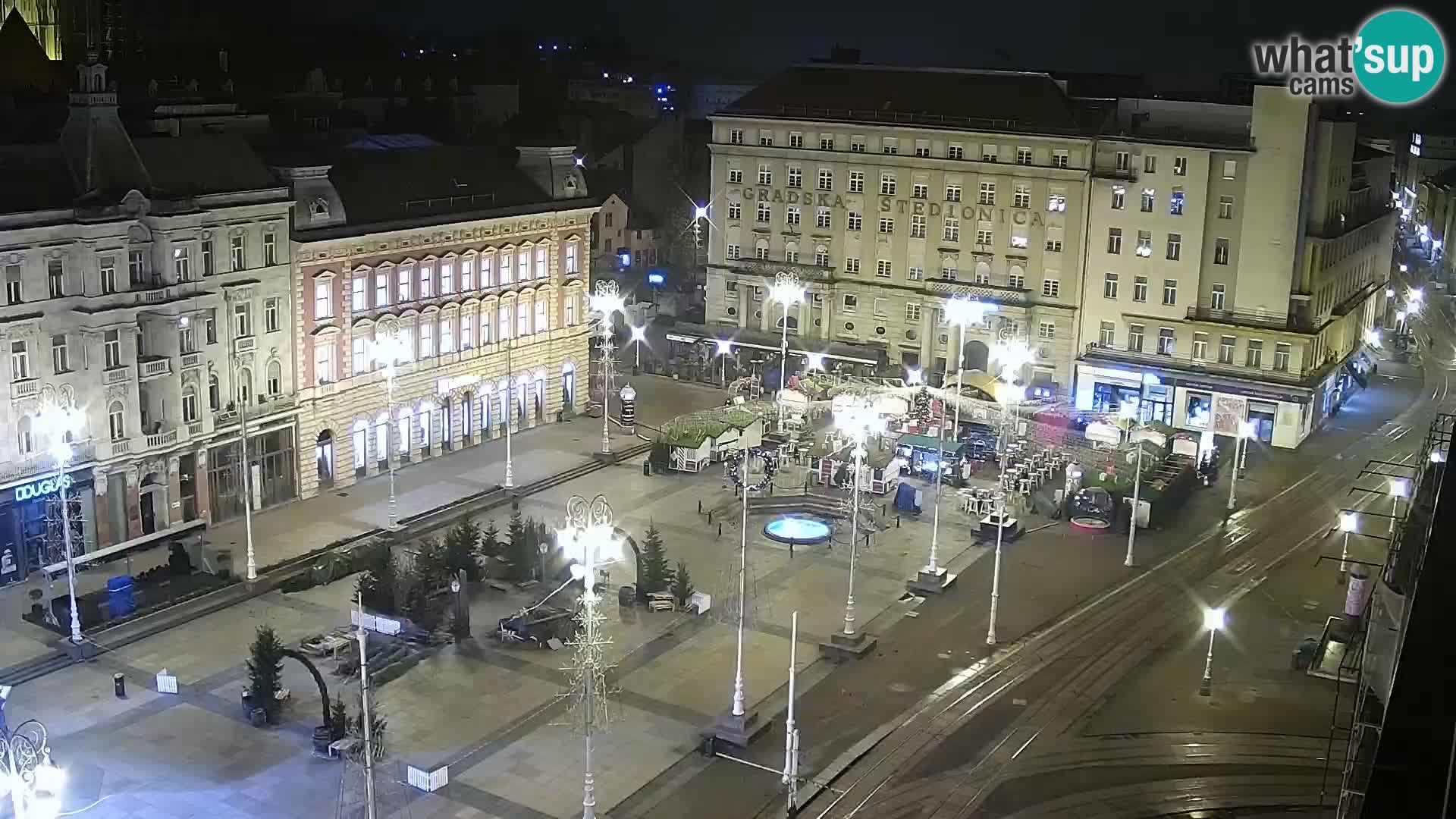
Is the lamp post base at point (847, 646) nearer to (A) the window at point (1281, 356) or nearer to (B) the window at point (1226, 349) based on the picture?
(B) the window at point (1226, 349)

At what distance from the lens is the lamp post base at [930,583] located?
184 feet

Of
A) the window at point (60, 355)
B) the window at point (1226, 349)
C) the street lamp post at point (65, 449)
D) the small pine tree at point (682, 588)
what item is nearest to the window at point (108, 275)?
the window at point (60, 355)

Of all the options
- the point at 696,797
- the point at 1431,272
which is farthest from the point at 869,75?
the point at 1431,272

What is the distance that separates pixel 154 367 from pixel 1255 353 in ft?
185

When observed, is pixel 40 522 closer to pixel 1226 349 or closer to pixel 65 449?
pixel 65 449

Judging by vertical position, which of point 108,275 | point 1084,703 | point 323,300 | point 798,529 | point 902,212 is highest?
point 108,275

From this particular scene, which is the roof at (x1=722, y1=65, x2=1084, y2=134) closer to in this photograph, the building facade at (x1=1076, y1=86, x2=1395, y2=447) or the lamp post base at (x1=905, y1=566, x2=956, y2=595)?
the building facade at (x1=1076, y1=86, x2=1395, y2=447)

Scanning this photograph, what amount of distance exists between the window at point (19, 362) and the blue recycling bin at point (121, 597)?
8592 mm

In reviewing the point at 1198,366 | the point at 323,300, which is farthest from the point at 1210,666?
the point at 323,300

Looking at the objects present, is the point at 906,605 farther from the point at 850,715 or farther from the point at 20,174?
the point at 20,174

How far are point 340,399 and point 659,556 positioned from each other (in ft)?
67.6

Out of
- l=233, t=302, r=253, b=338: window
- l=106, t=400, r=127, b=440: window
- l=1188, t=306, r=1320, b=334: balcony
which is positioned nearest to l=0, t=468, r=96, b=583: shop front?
l=106, t=400, r=127, b=440: window

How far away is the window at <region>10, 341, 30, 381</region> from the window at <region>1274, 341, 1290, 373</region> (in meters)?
A: 61.3

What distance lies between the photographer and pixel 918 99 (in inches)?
3546
